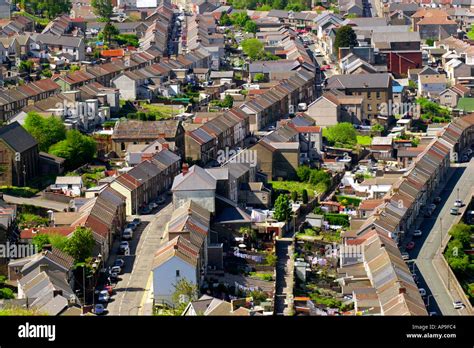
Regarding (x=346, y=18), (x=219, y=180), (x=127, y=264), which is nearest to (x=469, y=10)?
(x=346, y=18)

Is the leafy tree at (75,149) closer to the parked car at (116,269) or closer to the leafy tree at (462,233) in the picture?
the parked car at (116,269)

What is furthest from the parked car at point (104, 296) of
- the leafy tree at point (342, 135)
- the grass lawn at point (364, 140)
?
the grass lawn at point (364, 140)

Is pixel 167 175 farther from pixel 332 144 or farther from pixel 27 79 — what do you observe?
pixel 27 79

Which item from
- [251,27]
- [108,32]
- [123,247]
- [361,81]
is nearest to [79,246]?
[123,247]

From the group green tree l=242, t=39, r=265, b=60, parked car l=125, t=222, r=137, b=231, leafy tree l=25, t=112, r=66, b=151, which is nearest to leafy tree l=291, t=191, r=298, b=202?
parked car l=125, t=222, r=137, b=231

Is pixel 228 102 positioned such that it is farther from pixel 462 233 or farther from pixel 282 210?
pixel 462 233
